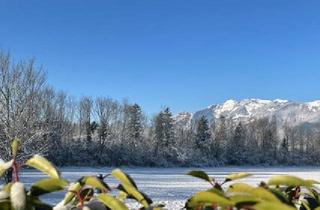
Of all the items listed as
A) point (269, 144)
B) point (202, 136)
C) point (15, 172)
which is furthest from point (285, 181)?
point (269, 144)

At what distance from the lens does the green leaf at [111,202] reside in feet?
1.72

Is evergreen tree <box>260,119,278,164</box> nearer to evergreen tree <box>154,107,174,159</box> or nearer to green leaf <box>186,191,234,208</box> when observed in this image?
evergreen tree <box>154,107,174,159</box>

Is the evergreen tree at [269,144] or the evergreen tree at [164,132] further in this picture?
the evergreen tree at [269,144]

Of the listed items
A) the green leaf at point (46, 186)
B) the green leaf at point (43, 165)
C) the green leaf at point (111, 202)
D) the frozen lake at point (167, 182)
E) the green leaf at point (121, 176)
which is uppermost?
the green leaf at point (43, 165)

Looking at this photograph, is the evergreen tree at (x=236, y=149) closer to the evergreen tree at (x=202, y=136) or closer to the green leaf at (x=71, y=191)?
the evergreen tree at (x=202, y=136)

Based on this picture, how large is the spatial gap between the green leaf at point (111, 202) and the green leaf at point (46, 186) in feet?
0.15

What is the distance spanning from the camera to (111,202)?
1.75ft

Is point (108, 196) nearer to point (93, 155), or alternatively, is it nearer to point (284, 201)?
point (284, 201)

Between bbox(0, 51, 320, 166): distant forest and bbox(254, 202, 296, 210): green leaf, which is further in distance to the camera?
bbox(0, 51, 320, 166): distant forest

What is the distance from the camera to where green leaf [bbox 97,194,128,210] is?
53cm

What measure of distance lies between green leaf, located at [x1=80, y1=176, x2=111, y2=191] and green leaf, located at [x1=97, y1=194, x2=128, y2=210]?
0.01 metres

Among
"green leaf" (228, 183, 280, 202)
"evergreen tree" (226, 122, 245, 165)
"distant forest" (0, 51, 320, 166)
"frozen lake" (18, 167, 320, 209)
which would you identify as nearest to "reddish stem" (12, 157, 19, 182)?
"green leaf" (228, 183, 280, 202)

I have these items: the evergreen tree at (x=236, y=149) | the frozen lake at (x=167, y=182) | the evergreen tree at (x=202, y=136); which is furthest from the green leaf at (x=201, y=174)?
the evergreen tree at (x=202, y=136)

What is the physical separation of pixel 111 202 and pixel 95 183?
1.1 inches
